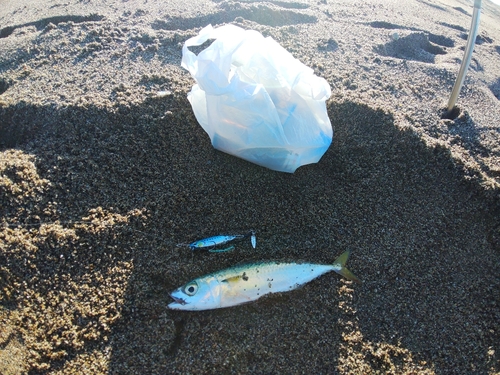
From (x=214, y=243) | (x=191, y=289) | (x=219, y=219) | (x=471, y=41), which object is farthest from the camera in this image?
(x=471, y=41)

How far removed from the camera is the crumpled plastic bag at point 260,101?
186cm

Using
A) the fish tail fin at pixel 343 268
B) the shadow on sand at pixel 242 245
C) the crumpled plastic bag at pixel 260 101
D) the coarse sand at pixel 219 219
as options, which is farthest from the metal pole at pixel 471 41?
the fish tail fin at pixel 343 268

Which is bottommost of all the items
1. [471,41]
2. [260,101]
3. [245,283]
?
[245,283]

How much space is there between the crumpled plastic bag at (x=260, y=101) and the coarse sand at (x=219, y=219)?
6.7 inches

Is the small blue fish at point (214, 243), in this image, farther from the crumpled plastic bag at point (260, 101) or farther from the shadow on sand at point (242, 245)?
the crumpled plastic bag at point (260, 101)

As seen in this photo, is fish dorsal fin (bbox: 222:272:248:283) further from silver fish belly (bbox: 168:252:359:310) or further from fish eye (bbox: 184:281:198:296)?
fish eye (bbox: 184:281:198:296)

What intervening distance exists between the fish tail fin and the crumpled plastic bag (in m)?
0.58

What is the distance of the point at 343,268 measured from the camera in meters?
1.80

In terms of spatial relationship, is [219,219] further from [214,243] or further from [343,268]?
[343,268]

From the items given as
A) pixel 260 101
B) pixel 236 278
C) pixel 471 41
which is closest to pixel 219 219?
pixel 236 278

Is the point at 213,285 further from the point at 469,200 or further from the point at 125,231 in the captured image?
the point at 469,200

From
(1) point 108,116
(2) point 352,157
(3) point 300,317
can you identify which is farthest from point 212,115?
(3) point 300,317

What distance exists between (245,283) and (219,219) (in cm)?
41

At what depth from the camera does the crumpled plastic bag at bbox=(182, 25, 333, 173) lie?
1855 millimetres
